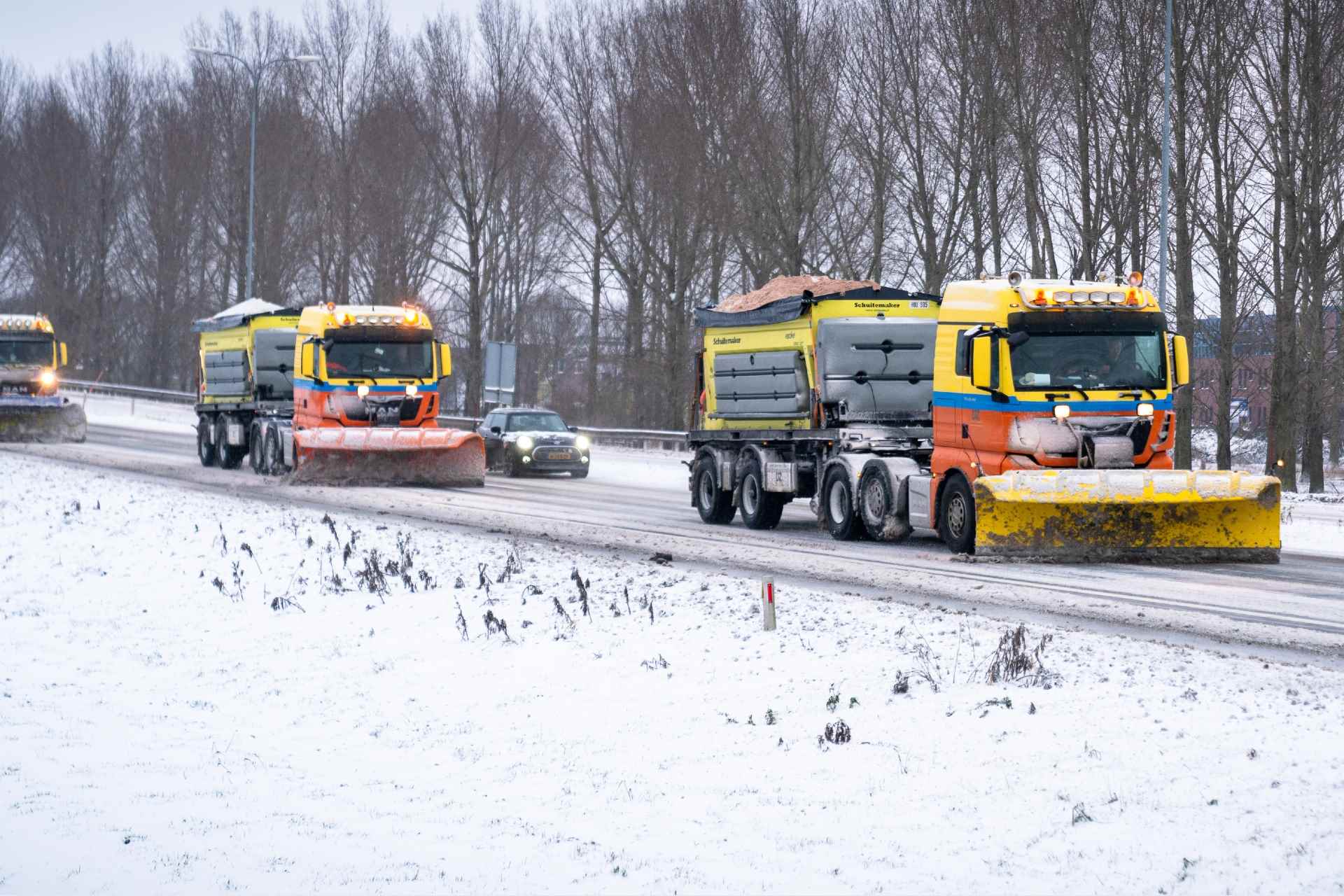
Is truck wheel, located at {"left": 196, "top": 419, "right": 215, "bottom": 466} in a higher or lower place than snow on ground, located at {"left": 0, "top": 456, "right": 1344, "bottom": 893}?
higher

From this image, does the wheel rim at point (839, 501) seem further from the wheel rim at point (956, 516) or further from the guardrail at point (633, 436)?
the guardrail at point (633, 436)

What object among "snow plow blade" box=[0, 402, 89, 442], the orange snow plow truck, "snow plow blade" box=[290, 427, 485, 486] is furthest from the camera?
"snow plow blade" box=[0, 402, 89, 442]

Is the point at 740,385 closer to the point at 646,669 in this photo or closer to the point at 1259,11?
the point at 646,669

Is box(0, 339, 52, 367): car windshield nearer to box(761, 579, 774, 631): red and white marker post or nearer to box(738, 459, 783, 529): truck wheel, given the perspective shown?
box(738, 459, 783, 529): truck wheel

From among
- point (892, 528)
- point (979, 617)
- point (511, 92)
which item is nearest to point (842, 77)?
point (511, 92)

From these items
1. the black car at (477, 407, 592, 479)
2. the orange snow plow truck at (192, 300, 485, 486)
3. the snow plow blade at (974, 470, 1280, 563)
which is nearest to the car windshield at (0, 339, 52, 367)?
the orange snow plow truck at (192, 300, 485, 486)

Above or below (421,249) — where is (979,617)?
below

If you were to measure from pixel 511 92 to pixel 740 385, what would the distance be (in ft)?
109

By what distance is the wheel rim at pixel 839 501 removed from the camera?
1950cm

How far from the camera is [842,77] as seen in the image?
40.5 metres

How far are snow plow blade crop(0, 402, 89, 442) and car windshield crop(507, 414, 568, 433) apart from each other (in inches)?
508

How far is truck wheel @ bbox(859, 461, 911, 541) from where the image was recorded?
18484 mm

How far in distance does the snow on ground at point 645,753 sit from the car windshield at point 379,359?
49.1ft

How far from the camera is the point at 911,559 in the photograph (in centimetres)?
1672
